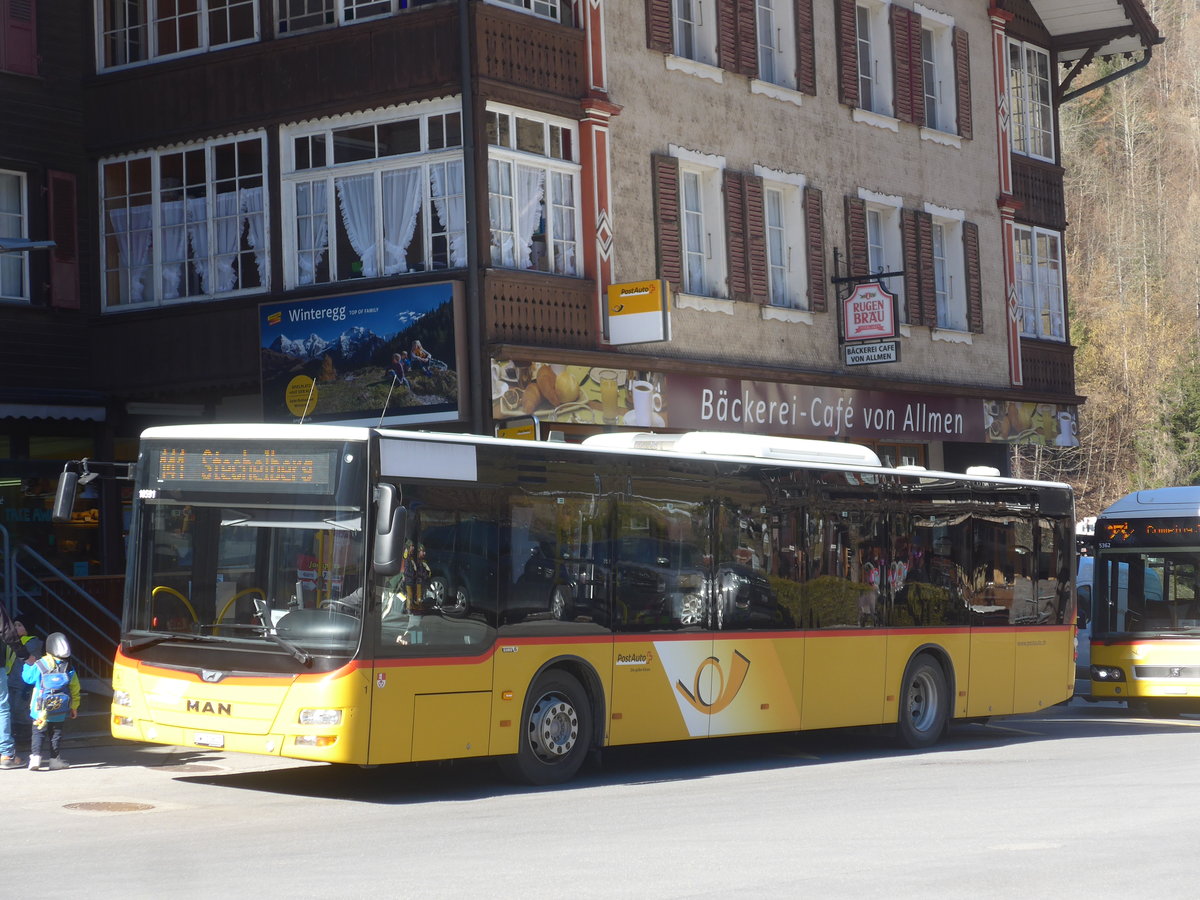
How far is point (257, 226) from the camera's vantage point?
22.4 metres

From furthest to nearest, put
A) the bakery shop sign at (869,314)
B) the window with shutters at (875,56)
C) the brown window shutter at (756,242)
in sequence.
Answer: the window with shutters at (875,56)
the bakery shop sign at (869,314)
the brown window shutter at (756,242)

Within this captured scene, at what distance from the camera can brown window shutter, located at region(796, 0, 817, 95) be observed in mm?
26891

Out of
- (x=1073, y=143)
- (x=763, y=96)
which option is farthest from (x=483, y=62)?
(x=1073, y=143)

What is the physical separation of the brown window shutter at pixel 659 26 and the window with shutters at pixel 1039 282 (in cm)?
1000

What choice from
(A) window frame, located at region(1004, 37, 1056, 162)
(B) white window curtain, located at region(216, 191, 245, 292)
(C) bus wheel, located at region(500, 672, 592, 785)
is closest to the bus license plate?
(C) bus wheel, located at region(500, 672, 592, 785)

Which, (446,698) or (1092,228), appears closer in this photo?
(446,698)

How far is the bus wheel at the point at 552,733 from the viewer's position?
13.7 metres

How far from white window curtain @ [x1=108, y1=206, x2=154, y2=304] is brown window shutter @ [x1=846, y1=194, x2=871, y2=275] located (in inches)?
411

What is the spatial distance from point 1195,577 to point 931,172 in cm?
985

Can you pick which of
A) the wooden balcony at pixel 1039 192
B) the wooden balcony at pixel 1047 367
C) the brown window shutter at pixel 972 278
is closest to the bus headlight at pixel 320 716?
the brown window shutter at pixel 972 278

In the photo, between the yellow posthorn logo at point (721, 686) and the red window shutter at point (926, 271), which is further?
the red window shutter at point (926, 271)

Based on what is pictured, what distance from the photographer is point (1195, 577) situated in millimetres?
22094

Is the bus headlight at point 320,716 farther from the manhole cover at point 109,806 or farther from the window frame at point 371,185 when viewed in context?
the window frame at point 371,185

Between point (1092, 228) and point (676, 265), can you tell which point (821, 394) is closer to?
point (676, 265)
